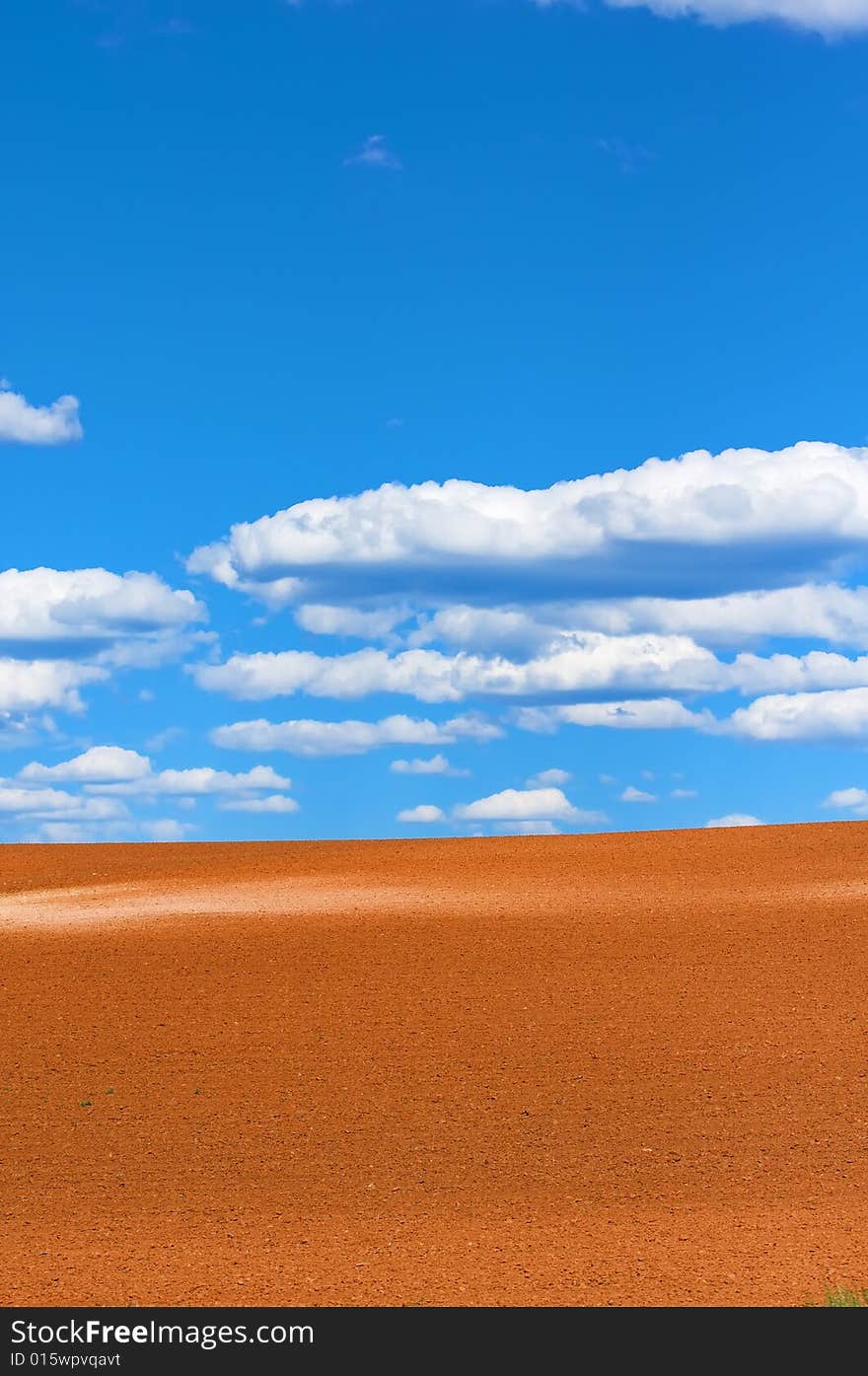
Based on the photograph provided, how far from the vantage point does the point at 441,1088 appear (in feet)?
56.5

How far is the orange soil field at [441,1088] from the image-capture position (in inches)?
484

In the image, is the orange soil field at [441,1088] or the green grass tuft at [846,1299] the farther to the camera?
the orange soil field at [441,1088]

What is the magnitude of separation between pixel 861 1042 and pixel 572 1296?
9.09 m

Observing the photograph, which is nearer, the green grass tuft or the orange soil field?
the green grass tuft

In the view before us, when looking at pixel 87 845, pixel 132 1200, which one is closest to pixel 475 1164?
pixel 132 1200

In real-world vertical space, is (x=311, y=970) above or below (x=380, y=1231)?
above

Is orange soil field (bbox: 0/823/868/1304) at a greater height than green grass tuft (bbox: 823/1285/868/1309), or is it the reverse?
orange soil field (bbox: 0/823/868/1304)

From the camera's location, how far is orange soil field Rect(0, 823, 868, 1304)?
1230 centimetres

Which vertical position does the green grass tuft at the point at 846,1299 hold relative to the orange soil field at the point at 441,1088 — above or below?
below

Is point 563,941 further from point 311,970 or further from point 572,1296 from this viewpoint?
point 572,1296

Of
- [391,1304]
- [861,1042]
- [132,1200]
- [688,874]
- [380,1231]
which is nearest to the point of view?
[391,1304]

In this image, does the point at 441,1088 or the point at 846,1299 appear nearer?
the point at 846,1299

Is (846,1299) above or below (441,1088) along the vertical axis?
below
